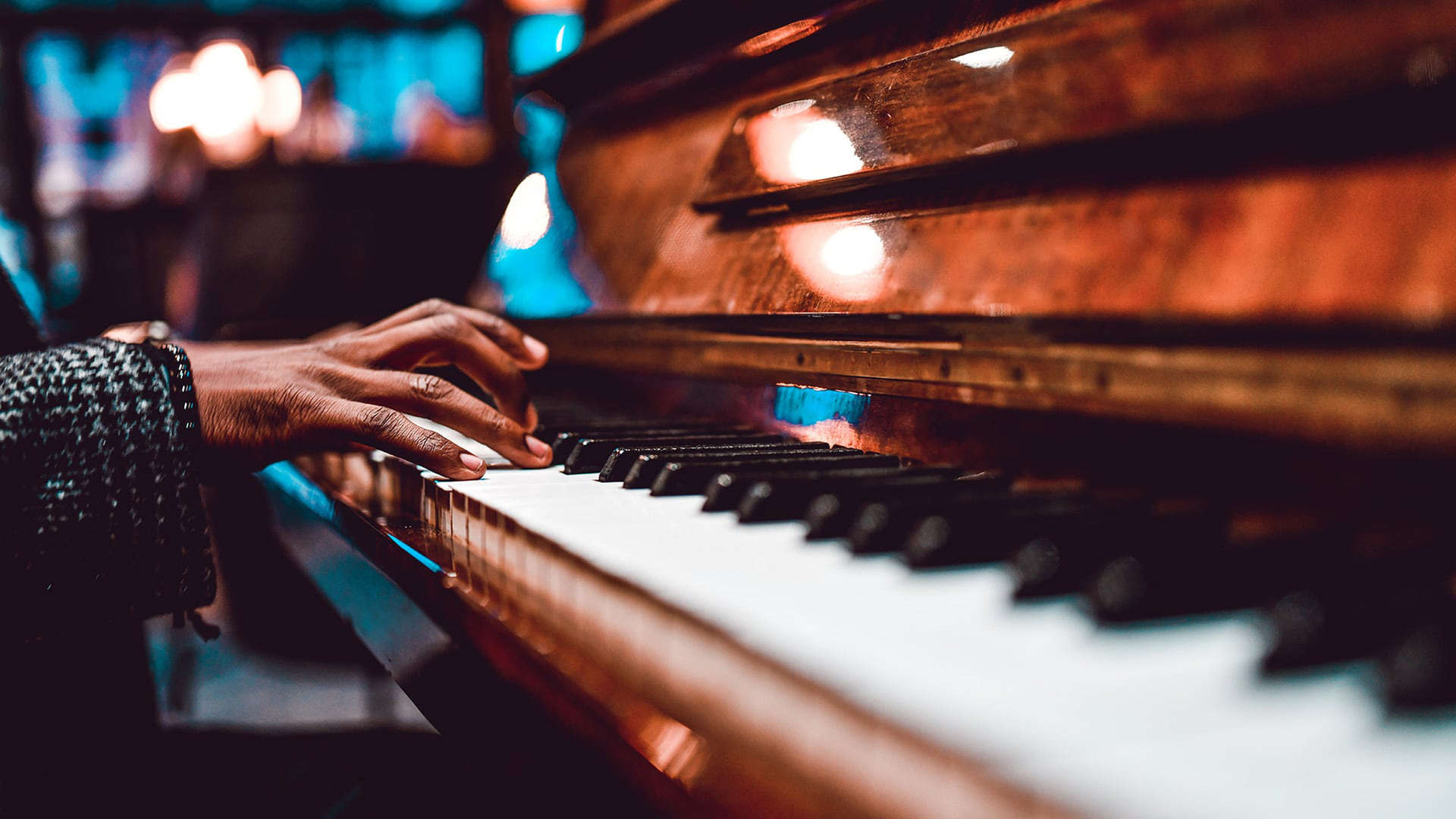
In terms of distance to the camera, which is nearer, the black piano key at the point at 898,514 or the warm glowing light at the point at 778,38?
the black piano key at the point at 898,514

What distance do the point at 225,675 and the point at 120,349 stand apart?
299 cm

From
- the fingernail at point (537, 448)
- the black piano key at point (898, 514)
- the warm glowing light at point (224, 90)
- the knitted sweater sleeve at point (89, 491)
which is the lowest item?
the knitted sweater sleeve at point (89, 491)

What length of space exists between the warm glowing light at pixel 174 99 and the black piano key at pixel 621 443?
24.8ft

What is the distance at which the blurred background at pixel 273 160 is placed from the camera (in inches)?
156

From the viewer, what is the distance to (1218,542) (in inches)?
21.9

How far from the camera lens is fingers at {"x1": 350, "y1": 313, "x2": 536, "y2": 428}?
133 cm

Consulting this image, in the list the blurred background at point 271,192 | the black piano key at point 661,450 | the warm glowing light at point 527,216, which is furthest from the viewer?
the blurred background at point 271,192

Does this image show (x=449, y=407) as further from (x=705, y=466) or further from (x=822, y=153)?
(x=822, y=153)

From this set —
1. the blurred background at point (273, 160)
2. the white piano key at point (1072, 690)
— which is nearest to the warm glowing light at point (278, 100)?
the blurred background at point (273, 160)

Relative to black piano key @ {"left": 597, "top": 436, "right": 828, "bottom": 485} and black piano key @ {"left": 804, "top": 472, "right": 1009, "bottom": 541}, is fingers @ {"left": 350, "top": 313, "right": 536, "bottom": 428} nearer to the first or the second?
black piano key @ {"left": 597, "top": 436, "right": 828, "bottom": 485}

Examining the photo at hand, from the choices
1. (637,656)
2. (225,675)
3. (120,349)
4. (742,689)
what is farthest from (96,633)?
(225,675)

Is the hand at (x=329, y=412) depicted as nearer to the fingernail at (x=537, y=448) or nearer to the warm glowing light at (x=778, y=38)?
the fingernail at (x=537, y=448)

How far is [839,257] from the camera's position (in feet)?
3.72

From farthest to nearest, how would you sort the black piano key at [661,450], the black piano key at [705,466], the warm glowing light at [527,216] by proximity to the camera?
the warm glowing light at [527,216] → the black piano key at [661,450] → the black piano key at [705,466]
